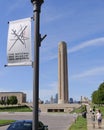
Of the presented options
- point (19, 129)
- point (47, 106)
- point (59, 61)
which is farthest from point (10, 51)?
point (47, 106)

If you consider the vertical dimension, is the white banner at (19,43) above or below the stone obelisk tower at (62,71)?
below

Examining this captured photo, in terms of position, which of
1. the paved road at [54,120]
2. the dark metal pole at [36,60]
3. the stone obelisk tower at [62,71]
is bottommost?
the paved road at [54,120]

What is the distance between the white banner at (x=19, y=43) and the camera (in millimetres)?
5945

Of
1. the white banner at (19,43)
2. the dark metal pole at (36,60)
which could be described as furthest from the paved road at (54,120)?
the dark metal pole at (36,60)

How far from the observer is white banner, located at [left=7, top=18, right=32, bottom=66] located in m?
5.95

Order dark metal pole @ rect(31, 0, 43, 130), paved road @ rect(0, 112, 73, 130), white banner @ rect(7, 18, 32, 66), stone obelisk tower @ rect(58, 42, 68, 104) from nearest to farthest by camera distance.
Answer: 1. dark metal pole @ rect(31, 0, 43, 130)
2. white banner @ rect(7, 18, 32, 66)
3. paved road @ rect(0, 112, 73, 130)
4. stone obelisk tower @ rect(58, 42, 68, 104)

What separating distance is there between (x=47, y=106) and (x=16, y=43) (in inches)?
5575

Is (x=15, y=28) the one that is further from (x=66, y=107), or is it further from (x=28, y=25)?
(x=66, y=107)

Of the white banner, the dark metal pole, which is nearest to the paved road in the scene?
the white banner

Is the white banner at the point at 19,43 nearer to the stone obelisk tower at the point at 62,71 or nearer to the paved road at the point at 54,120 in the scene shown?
the paved road at the point at 54,120

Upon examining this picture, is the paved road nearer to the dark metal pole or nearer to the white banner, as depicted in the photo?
the white banner

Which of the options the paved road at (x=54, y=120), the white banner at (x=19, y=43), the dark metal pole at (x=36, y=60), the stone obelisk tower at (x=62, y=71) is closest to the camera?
the dark metal pole at (x=36, y=60)

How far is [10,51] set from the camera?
6043 millimetres

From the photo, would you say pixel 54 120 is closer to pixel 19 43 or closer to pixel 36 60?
pixel 19 43
